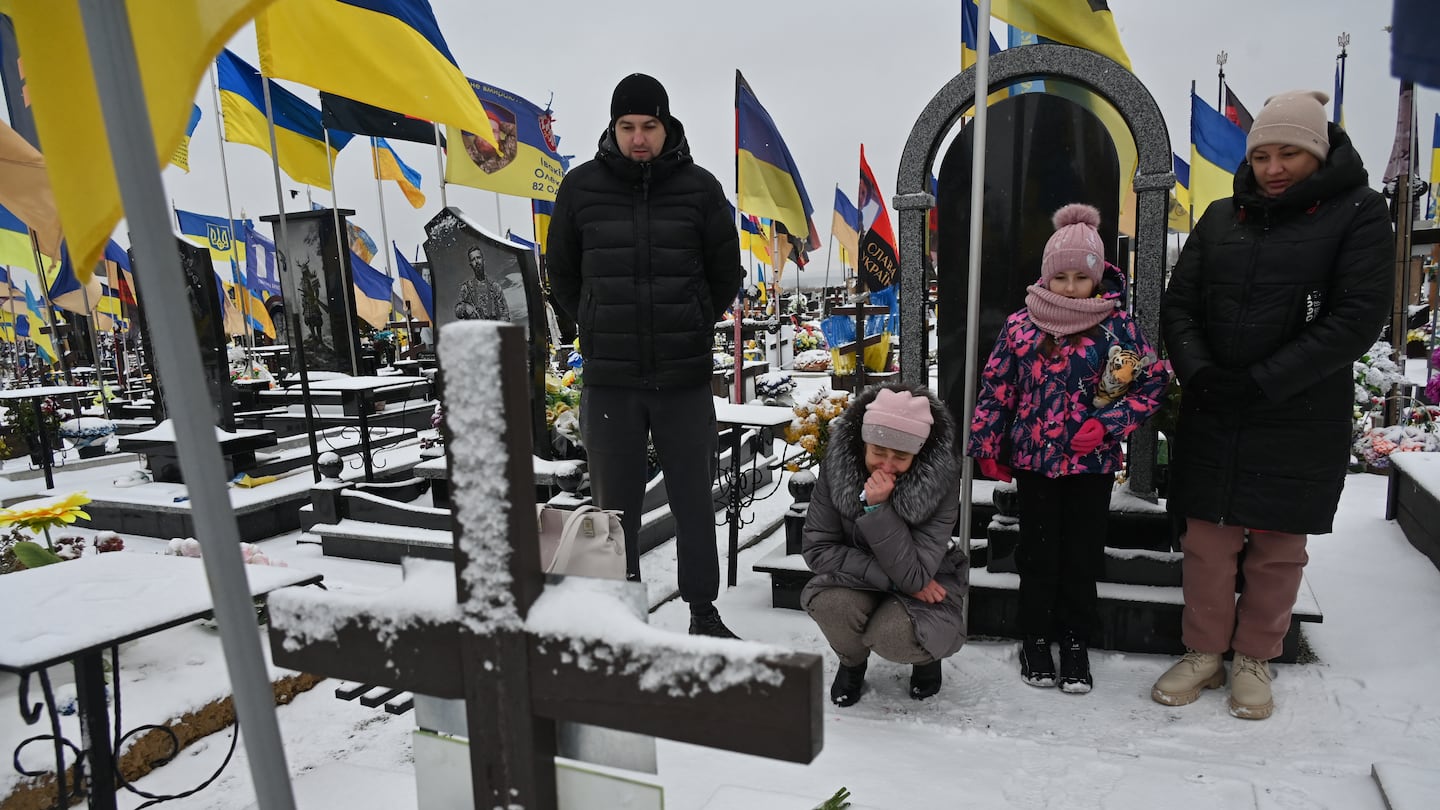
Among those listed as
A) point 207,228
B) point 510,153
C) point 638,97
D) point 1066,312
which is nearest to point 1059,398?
point 1066,312

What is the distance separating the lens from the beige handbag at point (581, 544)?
196 centimetres

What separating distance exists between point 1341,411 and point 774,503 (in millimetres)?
3882

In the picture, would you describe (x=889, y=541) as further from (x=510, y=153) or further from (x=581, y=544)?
(x=510, y=153)

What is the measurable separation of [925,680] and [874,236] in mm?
8277

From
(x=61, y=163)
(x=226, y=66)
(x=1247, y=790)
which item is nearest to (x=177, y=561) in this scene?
(x=61, y=163)

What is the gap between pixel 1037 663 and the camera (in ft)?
9.16

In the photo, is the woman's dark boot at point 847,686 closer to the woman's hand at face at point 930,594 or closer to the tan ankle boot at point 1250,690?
the woman's hand at face at point 930,594

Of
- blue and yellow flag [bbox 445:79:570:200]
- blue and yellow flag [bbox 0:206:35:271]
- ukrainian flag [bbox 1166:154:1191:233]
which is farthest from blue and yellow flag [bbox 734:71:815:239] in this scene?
blue and yellow flag [bbox 0:206:35:271]

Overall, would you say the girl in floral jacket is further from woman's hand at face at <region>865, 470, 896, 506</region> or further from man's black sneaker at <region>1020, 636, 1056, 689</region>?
woman's hand at face at <region>865, 470, 896, 506</region>

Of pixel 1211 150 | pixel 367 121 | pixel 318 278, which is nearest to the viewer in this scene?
pixel 367 121

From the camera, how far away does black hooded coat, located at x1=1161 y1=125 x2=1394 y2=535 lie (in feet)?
7.47

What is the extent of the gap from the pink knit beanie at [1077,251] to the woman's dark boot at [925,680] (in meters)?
1.46

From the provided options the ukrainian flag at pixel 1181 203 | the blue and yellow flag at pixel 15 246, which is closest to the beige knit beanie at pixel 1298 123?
the ukrainian flag at pixel 1181 203

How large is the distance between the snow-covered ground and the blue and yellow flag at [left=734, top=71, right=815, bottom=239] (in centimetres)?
389
